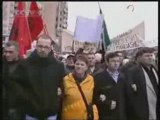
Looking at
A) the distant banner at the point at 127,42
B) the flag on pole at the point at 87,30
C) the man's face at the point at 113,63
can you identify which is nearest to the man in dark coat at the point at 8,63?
the man's face at the point at 113,63

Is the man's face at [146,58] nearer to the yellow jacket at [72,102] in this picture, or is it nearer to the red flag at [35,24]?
the yellow jacket at [72,102]

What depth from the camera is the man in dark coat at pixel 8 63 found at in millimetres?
5766

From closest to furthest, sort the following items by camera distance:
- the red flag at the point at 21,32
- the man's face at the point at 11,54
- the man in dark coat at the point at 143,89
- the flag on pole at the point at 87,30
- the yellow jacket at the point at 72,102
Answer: the man's face at the point at 11,54
the yellow jacket at the point at 72,102
the man in dark coat at the point at 143,89
the red flag at the point at 21,32
the flag on pole at the point at 87,30

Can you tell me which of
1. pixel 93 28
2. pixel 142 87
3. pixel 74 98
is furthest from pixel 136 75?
pixel 93 28

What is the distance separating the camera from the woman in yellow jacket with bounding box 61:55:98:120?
19.9ft

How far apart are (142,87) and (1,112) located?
200 centimetres

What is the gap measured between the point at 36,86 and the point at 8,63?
430mm

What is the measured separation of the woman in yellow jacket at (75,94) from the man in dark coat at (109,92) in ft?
0.89

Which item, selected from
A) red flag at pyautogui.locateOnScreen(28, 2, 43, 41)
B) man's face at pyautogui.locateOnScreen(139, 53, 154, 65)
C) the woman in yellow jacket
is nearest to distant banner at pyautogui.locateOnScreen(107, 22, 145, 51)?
red flag at pyautogui.locateOnScreen(28, 2, 43, 41)

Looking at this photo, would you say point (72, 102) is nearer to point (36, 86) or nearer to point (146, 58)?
point (36, 86)

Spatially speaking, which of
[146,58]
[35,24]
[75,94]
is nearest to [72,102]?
[75,94]

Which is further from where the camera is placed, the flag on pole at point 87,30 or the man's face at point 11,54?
the flag on pole at point 87,30

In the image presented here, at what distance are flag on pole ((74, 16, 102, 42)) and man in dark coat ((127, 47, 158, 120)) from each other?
1461mm

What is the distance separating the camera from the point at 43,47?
579 cm
